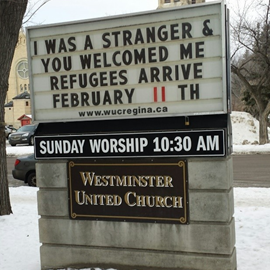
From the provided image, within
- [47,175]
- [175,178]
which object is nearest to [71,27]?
[47,175]

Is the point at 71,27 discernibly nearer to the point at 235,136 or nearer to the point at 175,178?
the point at 175,178

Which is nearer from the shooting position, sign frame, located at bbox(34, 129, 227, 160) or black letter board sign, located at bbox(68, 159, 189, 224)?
sign frame, located at bbox(34, 129, 227, 160)

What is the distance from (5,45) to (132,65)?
3839 mm

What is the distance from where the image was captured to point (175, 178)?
4.31 meters

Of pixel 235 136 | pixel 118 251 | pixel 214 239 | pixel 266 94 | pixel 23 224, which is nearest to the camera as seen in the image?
pixel 214 239

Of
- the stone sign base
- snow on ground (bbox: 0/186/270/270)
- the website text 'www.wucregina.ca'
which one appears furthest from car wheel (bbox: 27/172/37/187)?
the website text 'www.wucregina.ca'

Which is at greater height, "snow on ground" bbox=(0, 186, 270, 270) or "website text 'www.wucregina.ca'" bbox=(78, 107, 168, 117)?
"website text 'www.wucregina.ca'" bbox=(78, 107, 168, 117)

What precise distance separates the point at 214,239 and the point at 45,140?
2.39m

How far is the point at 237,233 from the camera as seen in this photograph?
19.7 feet

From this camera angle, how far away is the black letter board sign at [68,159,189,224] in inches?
170

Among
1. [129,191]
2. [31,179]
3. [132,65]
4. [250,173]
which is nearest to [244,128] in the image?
[250,173]

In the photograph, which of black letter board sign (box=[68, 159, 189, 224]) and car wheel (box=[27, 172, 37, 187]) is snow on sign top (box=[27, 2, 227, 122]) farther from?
car wheel (box=[27, 172, 37, 187])

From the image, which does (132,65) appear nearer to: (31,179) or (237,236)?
(237,236)

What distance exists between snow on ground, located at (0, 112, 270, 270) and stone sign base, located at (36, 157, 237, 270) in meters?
0.62
